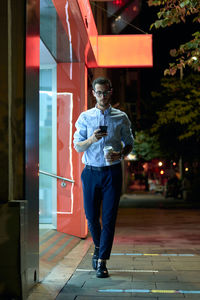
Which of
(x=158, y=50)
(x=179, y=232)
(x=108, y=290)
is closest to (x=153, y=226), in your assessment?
A: (x=179, y=232)

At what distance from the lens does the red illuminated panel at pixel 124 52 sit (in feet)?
31.4

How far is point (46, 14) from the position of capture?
22.0 ft

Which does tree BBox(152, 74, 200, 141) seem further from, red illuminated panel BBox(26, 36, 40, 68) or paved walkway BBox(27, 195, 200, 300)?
red illuminated panel BBox(26, 36, 40, 68)

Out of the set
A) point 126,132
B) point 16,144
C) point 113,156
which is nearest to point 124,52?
point 126,132

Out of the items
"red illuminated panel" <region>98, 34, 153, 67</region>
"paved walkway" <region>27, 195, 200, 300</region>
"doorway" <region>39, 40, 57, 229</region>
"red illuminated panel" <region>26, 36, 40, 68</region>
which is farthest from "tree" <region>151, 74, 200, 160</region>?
"red illuminated panel" <region>26, 36, 40, 68</region>

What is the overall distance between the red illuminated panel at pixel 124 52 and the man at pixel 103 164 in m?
4.48

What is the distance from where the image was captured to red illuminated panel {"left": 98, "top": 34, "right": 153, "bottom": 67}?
957cm

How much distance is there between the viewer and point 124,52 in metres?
9.60

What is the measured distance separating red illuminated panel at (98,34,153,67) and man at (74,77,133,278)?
4478 millimetres

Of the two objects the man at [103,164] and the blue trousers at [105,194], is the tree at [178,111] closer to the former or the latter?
the man at [103,164]

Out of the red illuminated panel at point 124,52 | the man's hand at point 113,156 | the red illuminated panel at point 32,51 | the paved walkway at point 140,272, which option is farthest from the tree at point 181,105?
the red illuminated panel at point 32,51

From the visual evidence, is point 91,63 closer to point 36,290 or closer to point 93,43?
point 93,43

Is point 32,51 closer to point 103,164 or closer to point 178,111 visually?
point 103,164

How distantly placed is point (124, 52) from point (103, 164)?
499cm
